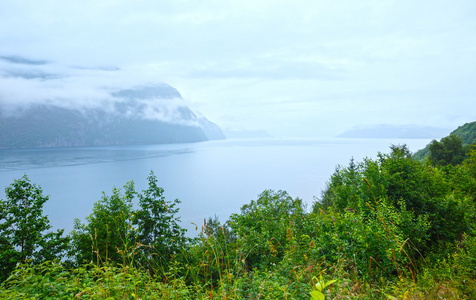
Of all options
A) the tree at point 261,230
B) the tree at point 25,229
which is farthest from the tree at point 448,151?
the tree at point 25,229

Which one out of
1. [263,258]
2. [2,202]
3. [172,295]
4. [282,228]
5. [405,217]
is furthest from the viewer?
[2,202]

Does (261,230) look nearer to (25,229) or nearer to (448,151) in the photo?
(25,229)

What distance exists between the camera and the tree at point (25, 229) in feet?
50.1

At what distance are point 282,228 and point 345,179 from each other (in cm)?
1403

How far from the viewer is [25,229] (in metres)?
16.1

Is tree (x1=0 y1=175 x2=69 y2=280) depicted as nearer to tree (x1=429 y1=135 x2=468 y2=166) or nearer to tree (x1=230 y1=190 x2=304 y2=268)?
tree (x1=230 y1=190 x2=304 y2=268)

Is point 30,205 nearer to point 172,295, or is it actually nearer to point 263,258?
point 263,258

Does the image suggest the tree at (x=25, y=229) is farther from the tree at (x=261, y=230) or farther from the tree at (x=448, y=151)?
the tree at (x=448, y=151)

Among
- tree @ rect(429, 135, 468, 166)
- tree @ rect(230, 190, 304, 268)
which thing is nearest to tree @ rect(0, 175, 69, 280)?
tree @ rect(230, 190, 304, 268)

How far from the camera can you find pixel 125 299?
8.64 ft

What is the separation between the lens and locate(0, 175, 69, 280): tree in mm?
15258

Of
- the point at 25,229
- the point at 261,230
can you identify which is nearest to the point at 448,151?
the point at 261,230

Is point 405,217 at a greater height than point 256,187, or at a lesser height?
greater

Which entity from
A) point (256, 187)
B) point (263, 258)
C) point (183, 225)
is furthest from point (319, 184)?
point (263, 258)
